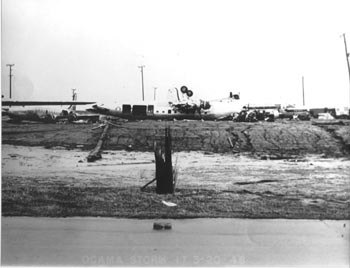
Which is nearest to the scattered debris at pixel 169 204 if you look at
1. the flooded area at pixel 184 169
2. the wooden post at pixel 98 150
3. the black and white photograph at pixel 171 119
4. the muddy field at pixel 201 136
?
the black and white photograph at pixel 171 119

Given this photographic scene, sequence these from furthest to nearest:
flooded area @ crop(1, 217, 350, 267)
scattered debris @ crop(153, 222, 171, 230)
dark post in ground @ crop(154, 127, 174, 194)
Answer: dark post in ground @ crop(154, 127, 174, 194)
scattered debris @ crop(153, 222, 171, 230)
flooded area @ crop(1, 217, 350, 267)

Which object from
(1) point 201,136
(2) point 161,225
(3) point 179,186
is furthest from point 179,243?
(1) point 201,136

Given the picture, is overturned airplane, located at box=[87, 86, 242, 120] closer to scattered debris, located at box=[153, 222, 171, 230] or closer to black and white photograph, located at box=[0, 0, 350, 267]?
black and white photograph, located at box=[0, 0, 350, 267]

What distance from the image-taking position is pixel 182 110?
8.23ft

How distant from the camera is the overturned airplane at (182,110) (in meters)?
2.48

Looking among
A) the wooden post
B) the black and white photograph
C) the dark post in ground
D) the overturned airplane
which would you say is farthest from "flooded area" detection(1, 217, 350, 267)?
the overturned airplane

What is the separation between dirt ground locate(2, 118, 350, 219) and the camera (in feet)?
7.84

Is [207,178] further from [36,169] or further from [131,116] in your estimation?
[36,169]

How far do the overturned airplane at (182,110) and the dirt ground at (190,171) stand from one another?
0.05 meters

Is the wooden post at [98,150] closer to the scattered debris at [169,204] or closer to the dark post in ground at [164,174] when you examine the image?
the dark post in ground at [164,174]

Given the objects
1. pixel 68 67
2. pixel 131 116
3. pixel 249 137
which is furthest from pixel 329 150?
pixel 68 67

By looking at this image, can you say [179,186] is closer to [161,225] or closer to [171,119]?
[161,225]

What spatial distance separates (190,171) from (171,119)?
309 mm

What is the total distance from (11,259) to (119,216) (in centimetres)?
58
